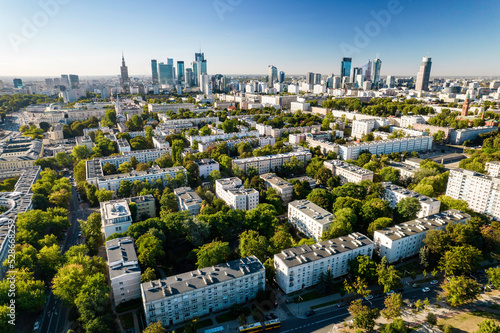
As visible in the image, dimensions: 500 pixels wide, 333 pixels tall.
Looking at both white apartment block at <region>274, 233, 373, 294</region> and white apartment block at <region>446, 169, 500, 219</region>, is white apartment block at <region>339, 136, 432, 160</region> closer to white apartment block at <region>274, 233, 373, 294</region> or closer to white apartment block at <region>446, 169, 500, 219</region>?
white apartment block at <region>446, 169, 500, 219</region>

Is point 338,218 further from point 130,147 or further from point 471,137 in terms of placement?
point 471,137

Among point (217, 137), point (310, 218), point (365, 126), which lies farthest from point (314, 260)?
point (365, 126)

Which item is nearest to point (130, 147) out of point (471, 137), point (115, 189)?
point (115, 189)

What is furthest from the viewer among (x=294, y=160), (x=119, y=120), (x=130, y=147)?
(x=119, y=120)

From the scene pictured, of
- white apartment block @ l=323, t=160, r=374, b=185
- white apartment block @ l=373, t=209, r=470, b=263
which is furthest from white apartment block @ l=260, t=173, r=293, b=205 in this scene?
white apartment block @ l=373, t=209, r=470, b=263

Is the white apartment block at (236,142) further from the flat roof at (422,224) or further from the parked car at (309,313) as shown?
the parked car at (309,313)

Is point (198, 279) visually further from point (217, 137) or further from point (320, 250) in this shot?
point (217, 137)
